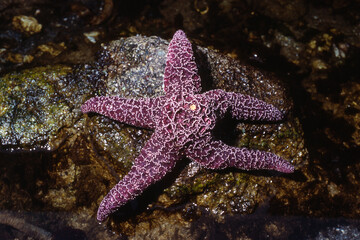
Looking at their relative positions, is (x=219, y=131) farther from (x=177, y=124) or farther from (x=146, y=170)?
(x=146, y=170)

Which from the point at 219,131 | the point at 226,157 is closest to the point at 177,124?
the point at 226,157

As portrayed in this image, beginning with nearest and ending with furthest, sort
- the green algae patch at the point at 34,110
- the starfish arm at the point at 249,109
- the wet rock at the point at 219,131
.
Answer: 1. the starfish arm at the point at 249,109
2. the wet rock at the point at 219,131
3. the green algae patch at the point at 34,110

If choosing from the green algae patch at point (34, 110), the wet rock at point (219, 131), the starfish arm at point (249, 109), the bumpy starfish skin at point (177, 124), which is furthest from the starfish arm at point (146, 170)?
the green algae patch at point (34, 110)

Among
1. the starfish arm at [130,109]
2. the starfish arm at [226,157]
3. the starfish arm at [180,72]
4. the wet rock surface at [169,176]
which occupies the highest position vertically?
the starfish arm at [180,72]

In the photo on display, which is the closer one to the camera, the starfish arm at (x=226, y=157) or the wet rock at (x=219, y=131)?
the starfish arm at (x=226, y=157)

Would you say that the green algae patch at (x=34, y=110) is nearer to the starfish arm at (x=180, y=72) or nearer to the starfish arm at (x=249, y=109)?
the starfish arm at (x=180, y=72)

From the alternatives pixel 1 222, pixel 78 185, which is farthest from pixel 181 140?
pixel 1 222

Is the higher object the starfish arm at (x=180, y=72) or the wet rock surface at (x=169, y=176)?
the starfish arm at (x=180, y=72)
